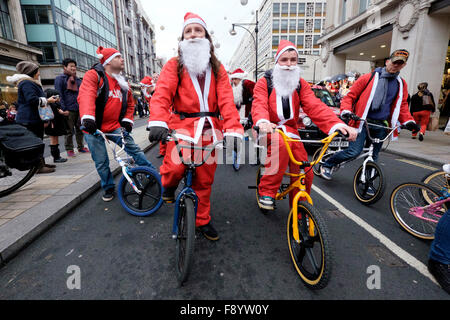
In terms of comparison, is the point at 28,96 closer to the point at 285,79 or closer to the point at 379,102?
the point at 285,79

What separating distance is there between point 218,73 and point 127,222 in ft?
7.20

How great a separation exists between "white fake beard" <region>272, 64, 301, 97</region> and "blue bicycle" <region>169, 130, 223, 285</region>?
1.20m

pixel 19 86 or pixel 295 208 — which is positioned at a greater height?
pixel 19 86

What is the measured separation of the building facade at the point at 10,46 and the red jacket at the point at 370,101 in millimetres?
21816

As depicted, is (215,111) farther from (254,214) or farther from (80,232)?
(80,232)

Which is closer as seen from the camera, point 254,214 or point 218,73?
point 218,73

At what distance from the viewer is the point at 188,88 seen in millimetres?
2322

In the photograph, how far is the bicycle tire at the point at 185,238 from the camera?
6.20 ft

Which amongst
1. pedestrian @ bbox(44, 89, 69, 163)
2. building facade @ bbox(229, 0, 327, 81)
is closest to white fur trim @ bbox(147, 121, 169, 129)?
pedestrian @ bbox(44, 89, 69, 163)

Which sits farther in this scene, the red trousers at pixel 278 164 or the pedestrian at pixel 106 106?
the pedestrian at pixel 106 106

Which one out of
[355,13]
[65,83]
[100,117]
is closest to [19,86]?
[65,83]

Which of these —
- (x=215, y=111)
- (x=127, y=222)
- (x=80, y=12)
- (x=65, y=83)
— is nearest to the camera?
(x=215, y=111)

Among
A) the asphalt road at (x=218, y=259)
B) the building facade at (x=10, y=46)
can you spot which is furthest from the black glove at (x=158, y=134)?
the building facade at (x=10, y=46)

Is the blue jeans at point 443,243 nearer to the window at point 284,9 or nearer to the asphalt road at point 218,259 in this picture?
the asphalt road at point 218,259
